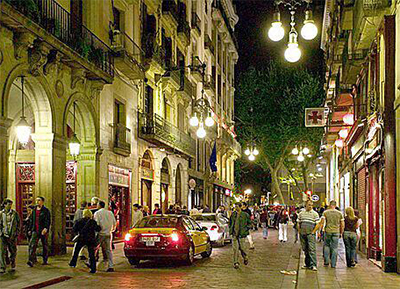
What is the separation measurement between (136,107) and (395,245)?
1540 centimetres

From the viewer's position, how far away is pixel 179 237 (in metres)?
17.2

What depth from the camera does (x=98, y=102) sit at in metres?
23.5

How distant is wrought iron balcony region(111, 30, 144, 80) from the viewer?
24566 millimetres

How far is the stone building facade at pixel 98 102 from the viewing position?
57.5 ft

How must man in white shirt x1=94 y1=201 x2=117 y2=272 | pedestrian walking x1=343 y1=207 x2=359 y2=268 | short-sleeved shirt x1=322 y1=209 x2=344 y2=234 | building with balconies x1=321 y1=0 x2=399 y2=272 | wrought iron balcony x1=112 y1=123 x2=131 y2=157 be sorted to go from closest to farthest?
building with balconies x1=321 y1=0 x2=399 y2=272
man in white shirt x1=94 y1=201 x2=117 y2=272
short-sleeved shirt x1=322 y1=209 x2=344 y2=234
pedestrian walking x1=343 y1=207 x2=359 y2=268
wrought iron balcony x1=112 y1=123 x2=131 y2=157

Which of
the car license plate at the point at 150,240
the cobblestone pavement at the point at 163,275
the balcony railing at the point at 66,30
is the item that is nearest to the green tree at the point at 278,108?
the balcony railing at the point at 66,30

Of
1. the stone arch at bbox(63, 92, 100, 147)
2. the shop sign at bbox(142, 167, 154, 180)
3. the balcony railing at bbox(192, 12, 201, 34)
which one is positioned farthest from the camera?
the balcony railing at bbox(192, 12, 201, 34)

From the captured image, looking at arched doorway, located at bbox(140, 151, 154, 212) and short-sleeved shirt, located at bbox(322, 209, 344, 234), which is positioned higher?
arched doorway, located at bbox(140, 151, 154, 212)

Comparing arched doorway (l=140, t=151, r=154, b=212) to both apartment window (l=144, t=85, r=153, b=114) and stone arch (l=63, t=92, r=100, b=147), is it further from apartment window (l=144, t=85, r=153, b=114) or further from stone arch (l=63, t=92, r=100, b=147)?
stone arch (l=63, t=92, r=100, b=147)

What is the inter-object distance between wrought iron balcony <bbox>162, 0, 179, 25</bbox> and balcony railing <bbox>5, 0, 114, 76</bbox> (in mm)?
9198

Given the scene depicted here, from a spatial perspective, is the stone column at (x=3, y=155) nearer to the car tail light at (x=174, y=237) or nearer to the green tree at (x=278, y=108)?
the car tail light at (x=174, y=237)

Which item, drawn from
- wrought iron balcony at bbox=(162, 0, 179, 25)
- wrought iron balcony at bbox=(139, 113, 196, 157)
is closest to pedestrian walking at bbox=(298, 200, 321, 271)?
wrought iron balcony at bbox=(139, 113, 196, 157)

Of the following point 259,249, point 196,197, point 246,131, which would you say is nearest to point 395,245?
point 259,249

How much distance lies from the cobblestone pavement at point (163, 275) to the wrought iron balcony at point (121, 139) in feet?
22.0
